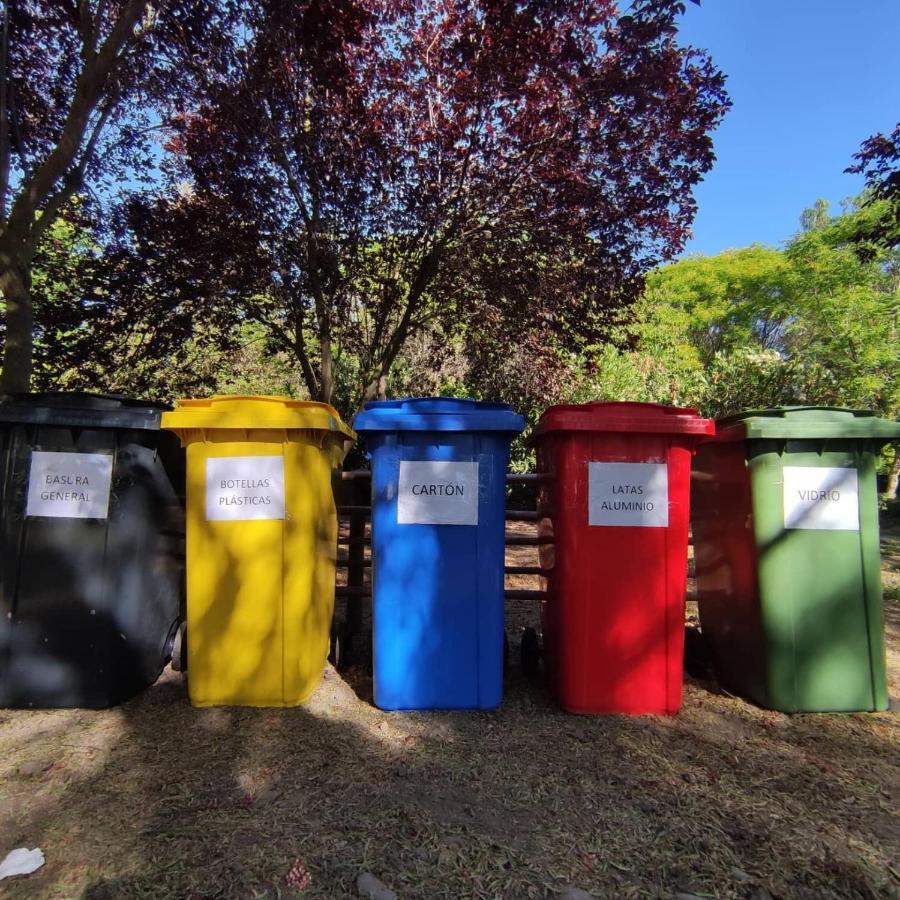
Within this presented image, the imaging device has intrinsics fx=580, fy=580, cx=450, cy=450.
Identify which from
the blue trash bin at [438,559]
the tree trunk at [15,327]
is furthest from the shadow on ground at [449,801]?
the tree trunk at [15,327]

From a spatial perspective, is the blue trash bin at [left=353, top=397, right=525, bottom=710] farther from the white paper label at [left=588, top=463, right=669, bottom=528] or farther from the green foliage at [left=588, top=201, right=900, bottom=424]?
the green foliage at [left=588, top=201, right=900, bottom=424]

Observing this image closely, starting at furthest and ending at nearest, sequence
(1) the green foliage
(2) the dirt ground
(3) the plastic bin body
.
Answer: (1) the green foliage < (3) the plastic bin body < (2) the dirt ground

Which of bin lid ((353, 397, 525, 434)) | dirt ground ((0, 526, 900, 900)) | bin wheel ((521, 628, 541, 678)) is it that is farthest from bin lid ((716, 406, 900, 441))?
bin wheel ((521, 628, 541, 678))

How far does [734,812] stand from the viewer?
2.04m

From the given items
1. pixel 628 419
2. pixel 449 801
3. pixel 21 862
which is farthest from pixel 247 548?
pixel 628 419

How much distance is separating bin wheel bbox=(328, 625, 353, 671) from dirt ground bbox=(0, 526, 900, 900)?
429 mm

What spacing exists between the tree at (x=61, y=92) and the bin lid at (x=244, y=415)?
5.63 feet

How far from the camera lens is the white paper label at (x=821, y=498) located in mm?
2811

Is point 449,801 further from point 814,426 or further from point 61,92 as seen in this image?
point 61,92

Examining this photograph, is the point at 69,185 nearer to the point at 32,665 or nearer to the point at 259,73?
the point at 259,73

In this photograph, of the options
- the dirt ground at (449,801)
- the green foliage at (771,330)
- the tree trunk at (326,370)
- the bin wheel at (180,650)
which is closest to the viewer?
the dirt ground at (449,801)

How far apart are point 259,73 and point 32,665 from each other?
4.05 m

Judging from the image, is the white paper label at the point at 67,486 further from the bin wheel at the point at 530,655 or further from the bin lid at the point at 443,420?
the bin wheel at the point at 530,655

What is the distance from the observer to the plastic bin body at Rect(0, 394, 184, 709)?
276cm
